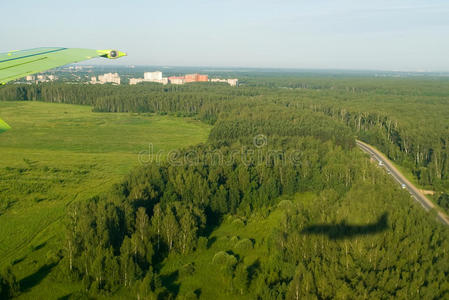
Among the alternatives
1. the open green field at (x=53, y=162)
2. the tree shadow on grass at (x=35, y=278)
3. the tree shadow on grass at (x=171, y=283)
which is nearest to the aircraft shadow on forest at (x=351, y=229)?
the tree shadow on grass at (x=171, y=283)

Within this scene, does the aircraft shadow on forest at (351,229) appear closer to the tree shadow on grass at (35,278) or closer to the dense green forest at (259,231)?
the dense green forest at (259,231)

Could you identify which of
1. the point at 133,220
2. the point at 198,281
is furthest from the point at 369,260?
the point at 133,220

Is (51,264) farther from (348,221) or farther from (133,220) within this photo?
(348,221)

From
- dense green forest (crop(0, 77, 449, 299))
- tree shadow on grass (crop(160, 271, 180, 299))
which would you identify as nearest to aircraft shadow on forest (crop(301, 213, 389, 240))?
dense green forest (crop(0, 77, 449, 299))

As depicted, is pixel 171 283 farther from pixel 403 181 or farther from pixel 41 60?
pixel 403 181

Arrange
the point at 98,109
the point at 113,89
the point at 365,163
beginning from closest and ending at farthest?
the point at 365,163 < the point at 98,109 < the point at 113,89

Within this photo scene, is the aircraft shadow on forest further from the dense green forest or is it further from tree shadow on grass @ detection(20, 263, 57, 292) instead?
tree shadow on grass @ detection(20, 263, 57, 292)

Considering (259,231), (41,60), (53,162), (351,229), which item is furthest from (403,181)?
(53,162)
